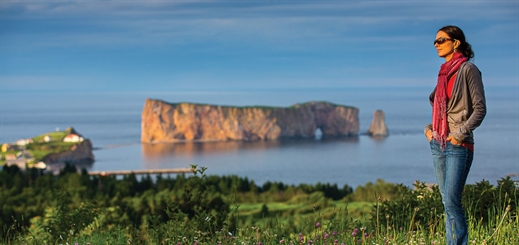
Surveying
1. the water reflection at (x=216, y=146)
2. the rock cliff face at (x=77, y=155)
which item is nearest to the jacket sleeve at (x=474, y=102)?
the rock cliff face at (x=77, y=155)

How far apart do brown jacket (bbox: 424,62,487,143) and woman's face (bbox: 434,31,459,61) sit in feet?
0.62

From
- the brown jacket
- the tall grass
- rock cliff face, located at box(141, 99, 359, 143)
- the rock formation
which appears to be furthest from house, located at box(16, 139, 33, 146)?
the brown jacket

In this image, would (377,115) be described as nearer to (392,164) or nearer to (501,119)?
(501,119)

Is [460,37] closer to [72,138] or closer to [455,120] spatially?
[455,120]

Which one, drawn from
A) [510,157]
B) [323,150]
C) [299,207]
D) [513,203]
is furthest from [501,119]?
[513,203]

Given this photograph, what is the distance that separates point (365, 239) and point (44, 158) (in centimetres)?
9139

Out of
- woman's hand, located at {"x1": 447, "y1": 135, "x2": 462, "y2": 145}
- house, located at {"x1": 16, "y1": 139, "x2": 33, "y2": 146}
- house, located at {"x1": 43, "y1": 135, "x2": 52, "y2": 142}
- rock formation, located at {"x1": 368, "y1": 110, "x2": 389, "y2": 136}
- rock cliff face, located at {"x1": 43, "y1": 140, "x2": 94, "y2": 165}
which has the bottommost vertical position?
rock cliff face, located at {"x1": 43, "y1": 140, "x2": 94, "y2": 165}

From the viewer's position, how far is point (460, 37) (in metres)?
4.55

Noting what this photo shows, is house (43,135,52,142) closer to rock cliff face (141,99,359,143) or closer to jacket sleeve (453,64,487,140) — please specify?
rock cliff face (141,99,359,143)

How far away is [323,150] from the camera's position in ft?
384

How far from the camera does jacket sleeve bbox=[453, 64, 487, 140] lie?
4.30 m

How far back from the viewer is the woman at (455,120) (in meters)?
4.35

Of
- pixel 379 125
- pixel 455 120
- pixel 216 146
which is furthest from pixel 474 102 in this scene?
pixel 379 125

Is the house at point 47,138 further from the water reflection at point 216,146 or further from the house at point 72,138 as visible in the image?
the water reflection at point 216,146
